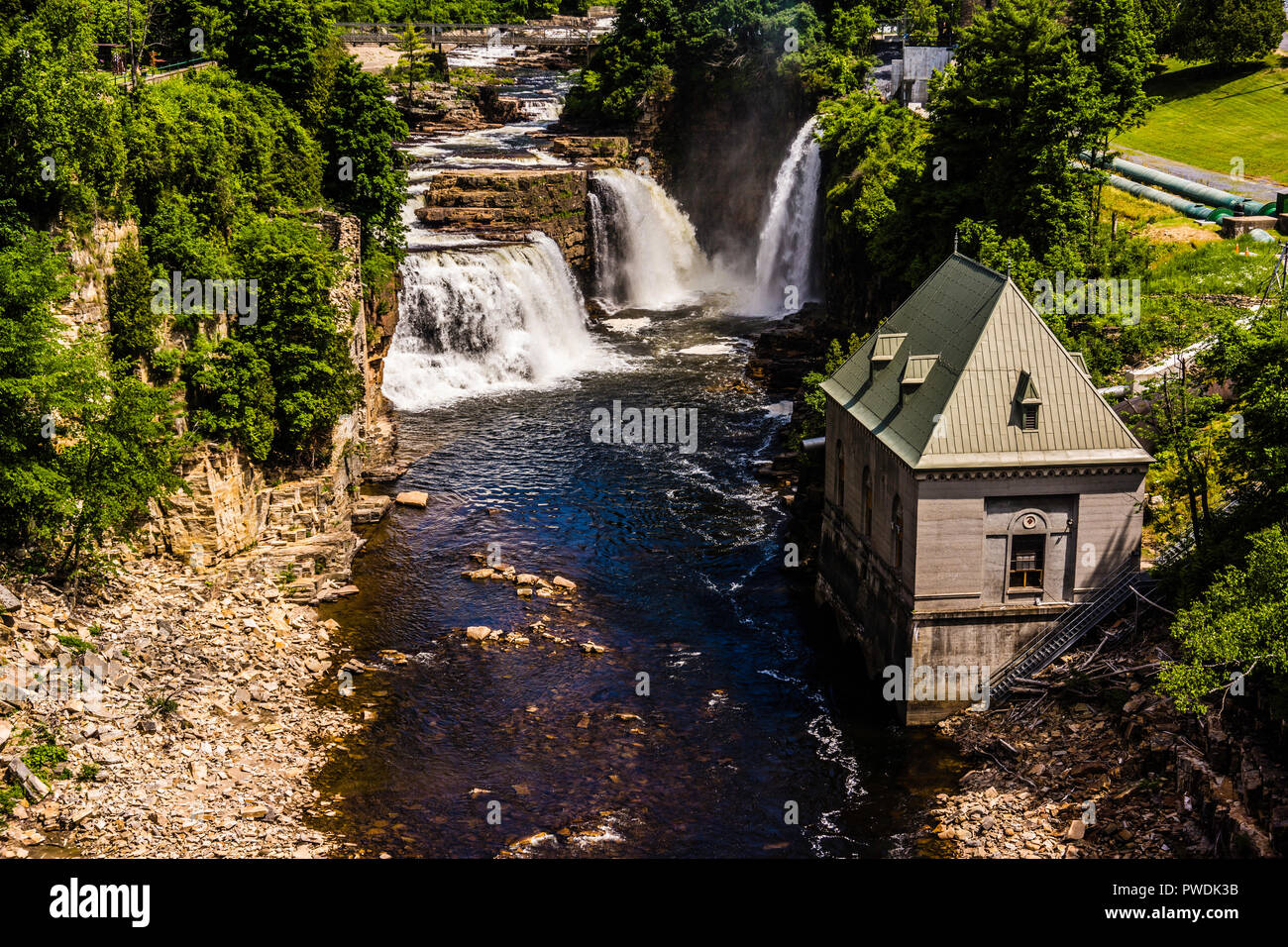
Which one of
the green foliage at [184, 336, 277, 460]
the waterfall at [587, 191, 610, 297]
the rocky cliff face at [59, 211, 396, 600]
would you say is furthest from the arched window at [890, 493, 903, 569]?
the waterfall at [587, 191, 610, 297]

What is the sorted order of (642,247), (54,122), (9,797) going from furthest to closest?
(642,247) → (54,122) → (9,797)

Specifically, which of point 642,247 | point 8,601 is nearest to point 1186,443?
point 8,601

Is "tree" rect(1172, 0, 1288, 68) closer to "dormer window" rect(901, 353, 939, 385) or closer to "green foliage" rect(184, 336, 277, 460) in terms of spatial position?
"dormer window" rect(901, 353, 939, 385)

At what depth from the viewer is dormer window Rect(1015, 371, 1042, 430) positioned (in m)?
42.5

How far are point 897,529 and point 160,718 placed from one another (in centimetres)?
2525

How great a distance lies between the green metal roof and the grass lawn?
5022 centimetres

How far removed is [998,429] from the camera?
4281cm

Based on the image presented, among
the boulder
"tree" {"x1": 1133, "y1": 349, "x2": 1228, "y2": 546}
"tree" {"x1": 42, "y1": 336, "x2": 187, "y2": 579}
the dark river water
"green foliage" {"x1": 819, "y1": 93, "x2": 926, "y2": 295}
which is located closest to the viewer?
the dark river water

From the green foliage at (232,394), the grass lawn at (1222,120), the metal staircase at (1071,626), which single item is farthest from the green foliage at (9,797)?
the grass lawn at (1222,120)

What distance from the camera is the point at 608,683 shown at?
4791 centimetres

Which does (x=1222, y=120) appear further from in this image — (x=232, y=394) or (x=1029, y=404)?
(x=232, y=394)

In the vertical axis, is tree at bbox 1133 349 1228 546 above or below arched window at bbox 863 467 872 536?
above
